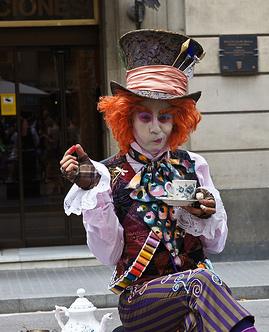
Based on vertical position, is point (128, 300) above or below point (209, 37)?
below

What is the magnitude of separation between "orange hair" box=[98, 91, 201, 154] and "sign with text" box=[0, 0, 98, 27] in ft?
22.5

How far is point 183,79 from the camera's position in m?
3.57

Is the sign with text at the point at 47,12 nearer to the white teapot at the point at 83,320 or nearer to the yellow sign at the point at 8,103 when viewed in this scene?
the yellow sign at the point at 8,103

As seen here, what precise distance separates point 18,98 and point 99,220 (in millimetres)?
7191

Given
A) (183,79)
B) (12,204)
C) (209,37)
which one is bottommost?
(12,204)

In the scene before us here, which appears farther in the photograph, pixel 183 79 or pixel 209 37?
pixel 209 37

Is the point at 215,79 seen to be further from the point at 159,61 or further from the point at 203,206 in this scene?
the point at 203,206

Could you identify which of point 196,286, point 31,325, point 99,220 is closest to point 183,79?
point 99,220

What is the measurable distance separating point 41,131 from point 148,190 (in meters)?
7.12

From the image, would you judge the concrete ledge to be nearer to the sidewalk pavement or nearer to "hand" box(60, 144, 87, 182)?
the sidewalk pavement

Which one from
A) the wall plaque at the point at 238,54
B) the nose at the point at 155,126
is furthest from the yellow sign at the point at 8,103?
the nose at the point at 155,126

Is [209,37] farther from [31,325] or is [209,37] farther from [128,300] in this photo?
[128,300]

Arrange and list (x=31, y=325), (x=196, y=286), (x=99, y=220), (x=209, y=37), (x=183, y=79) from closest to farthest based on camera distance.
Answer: (x=196, y=286), (x=99, y=220), (x=183, y=79), (x=31, y=325), (x=209, y=37)

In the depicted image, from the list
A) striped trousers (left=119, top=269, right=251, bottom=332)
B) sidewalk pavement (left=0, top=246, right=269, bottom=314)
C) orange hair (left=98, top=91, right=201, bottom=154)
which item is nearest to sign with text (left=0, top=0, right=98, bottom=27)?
sidewalk pavement (left=0, top=246, right=269, bottom=314)
